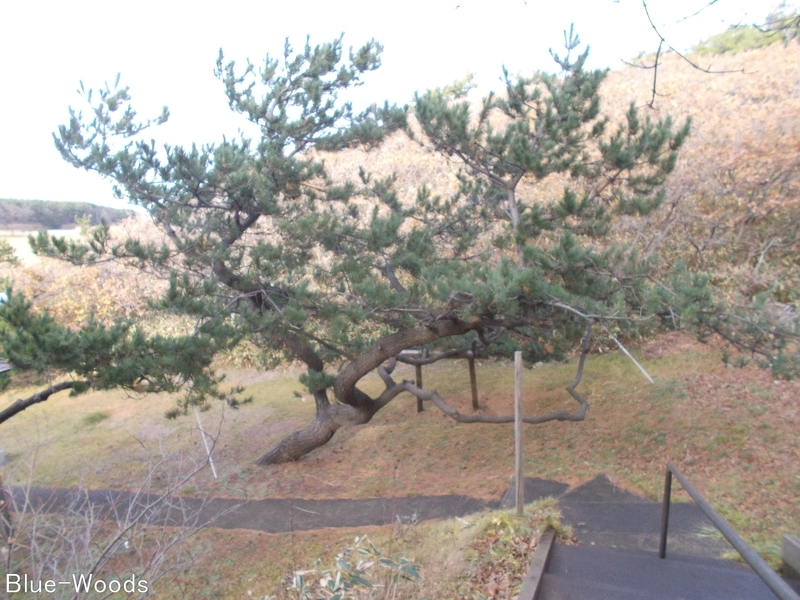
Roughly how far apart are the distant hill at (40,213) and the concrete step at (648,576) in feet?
41.2

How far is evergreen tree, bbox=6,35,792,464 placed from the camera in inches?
227

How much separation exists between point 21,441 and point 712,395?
11.9m

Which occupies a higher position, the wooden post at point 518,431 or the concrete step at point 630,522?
the wooden post at point 518,431

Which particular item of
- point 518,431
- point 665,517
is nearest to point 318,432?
point 518,431

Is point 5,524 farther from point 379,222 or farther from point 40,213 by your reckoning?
point 40,213

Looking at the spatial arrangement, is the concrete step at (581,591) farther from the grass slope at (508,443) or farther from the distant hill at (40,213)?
the distant hill at (40,213)

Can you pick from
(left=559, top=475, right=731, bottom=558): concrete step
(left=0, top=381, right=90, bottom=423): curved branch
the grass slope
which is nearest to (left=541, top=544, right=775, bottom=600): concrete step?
(left=559, top=475, right=731, bottom=558): concrete step

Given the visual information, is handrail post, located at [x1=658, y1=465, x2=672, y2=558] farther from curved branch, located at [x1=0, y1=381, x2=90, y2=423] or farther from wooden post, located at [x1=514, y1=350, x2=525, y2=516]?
curved branch, located at [x1=0, y1=381, x2=90, y2=423]

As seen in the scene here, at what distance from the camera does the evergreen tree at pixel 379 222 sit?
577cm

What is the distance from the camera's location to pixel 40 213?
14078 millimetres

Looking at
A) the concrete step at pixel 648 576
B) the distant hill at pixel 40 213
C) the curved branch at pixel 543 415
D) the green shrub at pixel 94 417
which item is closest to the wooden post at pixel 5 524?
the concrete step at pixel 648 576

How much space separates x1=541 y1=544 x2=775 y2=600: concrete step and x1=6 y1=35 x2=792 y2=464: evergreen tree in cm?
217

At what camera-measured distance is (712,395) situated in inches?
328

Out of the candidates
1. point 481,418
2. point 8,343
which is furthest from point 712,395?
point 8,343
